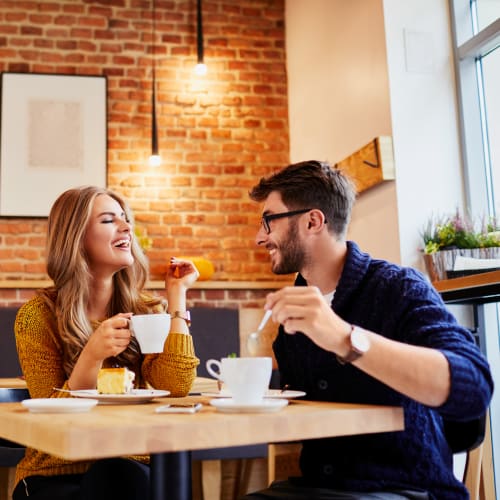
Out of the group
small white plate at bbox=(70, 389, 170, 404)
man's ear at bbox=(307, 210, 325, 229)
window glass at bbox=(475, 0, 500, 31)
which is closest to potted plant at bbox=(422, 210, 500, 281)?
window glass at bbox=(475, 0, 500, 31)

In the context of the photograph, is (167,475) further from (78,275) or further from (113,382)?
(78,275)

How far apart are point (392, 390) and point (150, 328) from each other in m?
0.55

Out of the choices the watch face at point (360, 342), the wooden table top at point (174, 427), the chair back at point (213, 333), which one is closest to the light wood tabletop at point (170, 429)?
the wooden table top at point (174, 427)

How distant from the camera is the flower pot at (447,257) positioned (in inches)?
122

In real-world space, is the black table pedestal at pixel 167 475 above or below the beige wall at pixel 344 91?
below

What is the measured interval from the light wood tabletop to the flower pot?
78.9 inches

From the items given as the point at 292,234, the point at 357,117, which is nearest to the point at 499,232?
the point at 357,117

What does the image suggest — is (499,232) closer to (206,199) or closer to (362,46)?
(362,46)

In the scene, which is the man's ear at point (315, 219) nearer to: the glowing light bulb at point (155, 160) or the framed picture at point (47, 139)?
the glowing light bulb at point (155, 160)

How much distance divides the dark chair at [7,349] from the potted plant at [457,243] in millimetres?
2420

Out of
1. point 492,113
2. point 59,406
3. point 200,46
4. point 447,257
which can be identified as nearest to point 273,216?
point 59,406

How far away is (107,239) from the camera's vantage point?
2188 millimetres

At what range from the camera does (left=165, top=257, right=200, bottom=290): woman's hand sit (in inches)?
85.8

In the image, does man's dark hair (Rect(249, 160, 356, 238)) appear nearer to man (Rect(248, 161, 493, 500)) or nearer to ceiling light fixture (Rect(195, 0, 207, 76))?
man (Rect(248, 161, 493, 500))
